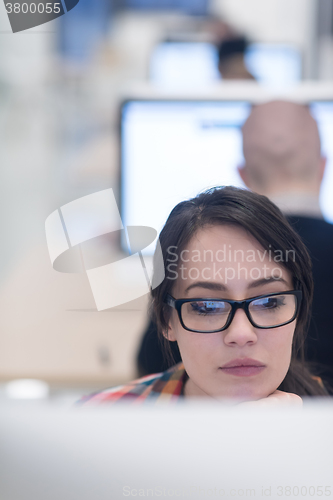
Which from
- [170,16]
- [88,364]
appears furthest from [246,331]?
[170,16]

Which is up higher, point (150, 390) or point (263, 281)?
point (263, 281)

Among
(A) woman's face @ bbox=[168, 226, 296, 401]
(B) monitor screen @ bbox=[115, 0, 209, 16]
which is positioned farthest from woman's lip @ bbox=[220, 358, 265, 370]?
(B) monitor screen @ bbox=[115, 0, 209, 16]

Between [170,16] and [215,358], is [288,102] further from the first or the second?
[170,16]

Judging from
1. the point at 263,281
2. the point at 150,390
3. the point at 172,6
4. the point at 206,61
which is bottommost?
the point at 150,390

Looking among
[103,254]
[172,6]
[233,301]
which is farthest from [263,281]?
[172,6]

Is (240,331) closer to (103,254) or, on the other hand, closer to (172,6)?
(103,254)

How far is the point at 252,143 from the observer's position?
1.91ft

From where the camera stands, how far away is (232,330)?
32 cm

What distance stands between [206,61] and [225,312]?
1326mm

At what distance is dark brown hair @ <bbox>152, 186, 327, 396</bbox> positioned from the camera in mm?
359

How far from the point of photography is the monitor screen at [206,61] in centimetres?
147

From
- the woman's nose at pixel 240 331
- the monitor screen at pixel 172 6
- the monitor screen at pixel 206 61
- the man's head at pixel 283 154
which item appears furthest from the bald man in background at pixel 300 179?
the monitor screen at pixel 172 6

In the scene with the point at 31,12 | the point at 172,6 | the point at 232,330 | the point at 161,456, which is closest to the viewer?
the point at 161,456

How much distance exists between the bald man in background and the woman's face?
0.07 metres
